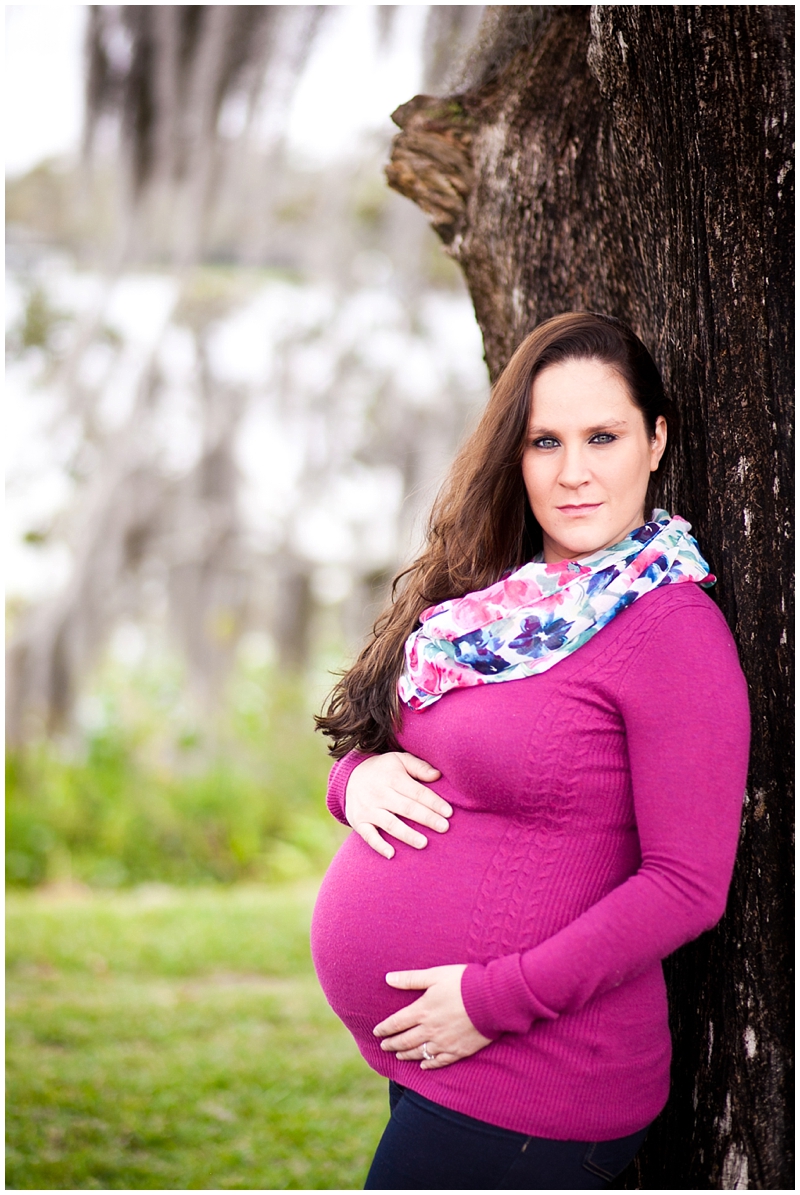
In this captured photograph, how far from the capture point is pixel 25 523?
762 cm

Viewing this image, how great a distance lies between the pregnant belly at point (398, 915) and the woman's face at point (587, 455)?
476 mm

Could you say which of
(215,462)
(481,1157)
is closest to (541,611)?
(481,1157)

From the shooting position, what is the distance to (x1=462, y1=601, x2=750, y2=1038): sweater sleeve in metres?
1.29

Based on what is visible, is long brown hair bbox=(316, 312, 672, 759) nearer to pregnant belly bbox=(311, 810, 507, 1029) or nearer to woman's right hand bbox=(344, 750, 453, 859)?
woman's right hand bbox=(344, 750, 453, 859)

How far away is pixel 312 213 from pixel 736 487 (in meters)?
6.79

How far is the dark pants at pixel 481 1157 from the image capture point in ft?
4.59

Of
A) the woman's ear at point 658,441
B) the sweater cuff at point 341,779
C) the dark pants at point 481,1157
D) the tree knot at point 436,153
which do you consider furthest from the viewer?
the tree knot at point 436,153

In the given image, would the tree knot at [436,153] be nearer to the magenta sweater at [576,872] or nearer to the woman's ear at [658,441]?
the woman's ear at [658,441]

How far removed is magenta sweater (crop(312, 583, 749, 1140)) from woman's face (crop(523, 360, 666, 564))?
0.19 m

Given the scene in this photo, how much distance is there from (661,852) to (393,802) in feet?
1.48

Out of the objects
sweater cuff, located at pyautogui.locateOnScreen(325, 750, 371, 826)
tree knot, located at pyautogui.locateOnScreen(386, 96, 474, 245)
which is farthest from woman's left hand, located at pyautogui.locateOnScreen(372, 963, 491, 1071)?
tree knot, located at pyautogui.locateOnScreen(386, 96, 474, 245)

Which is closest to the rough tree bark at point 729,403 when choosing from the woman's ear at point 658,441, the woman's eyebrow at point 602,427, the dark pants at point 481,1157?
the woman's ear at point 658,441

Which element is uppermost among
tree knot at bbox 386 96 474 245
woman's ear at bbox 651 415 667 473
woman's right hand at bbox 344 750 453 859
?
tree knot at bbox 386 96 474 245

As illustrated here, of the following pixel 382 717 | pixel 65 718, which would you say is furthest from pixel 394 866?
pixel 65 718
